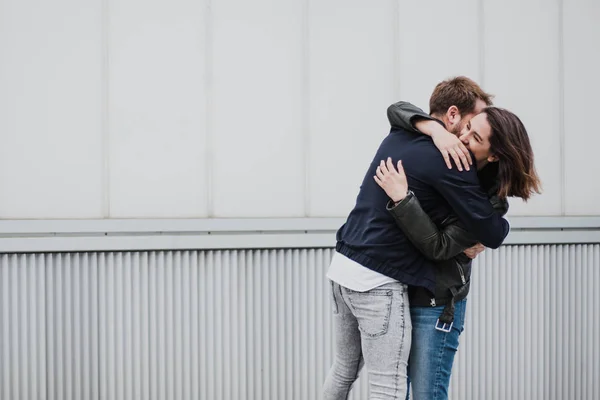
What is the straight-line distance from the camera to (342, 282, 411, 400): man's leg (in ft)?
5.99

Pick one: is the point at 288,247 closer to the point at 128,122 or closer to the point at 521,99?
the point at 128,122

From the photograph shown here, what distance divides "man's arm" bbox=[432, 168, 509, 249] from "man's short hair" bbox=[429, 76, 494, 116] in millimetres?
369

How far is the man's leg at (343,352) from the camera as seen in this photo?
1988mm

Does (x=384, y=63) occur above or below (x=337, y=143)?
above

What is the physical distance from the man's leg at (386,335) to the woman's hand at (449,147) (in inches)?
14.7

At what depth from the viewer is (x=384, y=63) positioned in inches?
112

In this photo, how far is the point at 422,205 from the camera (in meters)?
1.84

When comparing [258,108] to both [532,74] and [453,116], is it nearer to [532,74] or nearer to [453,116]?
[453,116]

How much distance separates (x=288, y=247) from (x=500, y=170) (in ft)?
3.77

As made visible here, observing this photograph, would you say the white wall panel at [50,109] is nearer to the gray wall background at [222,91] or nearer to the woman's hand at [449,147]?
the gray wall background at [222,91]

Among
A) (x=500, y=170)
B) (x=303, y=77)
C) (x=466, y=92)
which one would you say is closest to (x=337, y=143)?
(x=303, y=77)

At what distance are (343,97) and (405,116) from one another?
3.09 feet

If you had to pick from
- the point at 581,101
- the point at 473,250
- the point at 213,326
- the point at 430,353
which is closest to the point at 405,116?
the point at 473,250

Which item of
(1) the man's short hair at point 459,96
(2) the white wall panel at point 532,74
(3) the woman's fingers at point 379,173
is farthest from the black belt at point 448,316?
(2) the white wall panel at point 532,74
